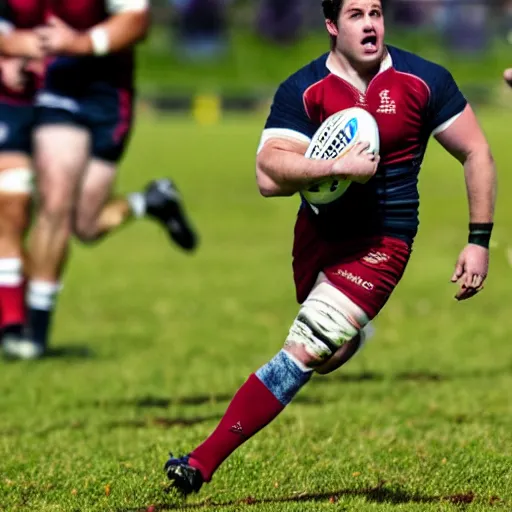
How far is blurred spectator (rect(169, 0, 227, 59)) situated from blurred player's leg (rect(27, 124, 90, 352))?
144ft

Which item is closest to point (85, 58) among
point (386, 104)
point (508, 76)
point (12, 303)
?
point (12, 303)

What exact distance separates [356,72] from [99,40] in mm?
3992

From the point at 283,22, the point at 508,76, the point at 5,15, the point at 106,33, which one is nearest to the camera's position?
the point at 508,76

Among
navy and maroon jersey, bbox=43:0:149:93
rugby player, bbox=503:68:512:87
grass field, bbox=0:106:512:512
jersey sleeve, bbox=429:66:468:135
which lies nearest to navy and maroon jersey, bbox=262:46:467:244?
jersey sleeve, bbox=429:66:468:135

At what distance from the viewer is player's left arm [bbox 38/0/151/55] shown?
9.05 metres

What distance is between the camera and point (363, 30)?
5332 mm

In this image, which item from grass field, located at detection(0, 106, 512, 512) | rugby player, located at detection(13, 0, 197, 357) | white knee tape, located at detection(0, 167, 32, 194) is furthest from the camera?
white knee tape, located at detection(0, 167, 32, 194)

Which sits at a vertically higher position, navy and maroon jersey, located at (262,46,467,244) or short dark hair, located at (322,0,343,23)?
short dark hair, located at (322,0,343,23)

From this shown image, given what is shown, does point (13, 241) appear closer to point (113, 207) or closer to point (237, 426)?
point (113, 207)

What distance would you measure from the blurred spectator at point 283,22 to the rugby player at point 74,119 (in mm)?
43888

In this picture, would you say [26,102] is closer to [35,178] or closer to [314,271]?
[35,178]

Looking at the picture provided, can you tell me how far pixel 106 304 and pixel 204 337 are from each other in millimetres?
2151

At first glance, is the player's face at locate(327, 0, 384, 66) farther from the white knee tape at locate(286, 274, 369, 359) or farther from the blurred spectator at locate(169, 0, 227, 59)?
the blurred spectator at locate(169, 0, 227, 59)

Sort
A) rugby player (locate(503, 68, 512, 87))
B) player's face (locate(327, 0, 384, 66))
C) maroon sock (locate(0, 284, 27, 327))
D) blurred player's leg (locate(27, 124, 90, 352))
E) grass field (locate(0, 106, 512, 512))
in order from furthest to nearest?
1. maroon sock (locate(0, 284, 27, 327))
2. blurred player's leg (locate(27, 124, 90, 352))
3. rugby player (locate(503, 68, 512, 87))
4. grass field (locate(0, 106, 512, 512))
5. player's face (locate(327, 0, 384, 66))
